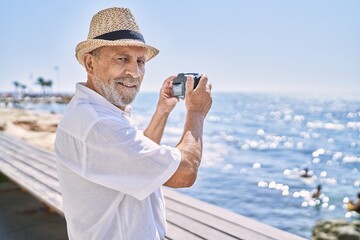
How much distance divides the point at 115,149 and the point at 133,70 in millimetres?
379

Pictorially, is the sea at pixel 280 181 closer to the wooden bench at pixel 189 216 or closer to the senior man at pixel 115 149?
the wooden bench at pixel 189 216

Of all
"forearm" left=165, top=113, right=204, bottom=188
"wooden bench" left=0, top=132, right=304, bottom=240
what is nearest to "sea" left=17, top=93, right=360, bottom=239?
"wooden bench" left=0, top=132, right=304, bottom=240

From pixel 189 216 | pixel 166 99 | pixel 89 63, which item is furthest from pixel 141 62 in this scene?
pixel 189 216

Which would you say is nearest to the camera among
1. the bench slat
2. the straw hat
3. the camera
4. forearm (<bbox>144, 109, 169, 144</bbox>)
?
the straw hat

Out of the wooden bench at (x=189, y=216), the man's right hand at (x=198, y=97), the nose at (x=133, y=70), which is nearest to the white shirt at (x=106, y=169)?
the nose at (x=133, y=70)

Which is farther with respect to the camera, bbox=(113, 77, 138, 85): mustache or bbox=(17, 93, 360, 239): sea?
bbox=(17, 93, 360, 239): sea

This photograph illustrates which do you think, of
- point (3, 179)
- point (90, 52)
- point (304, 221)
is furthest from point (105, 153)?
point (304, 221)

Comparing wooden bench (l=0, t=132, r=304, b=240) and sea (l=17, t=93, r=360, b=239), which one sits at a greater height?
wooden bench (l=0, t=132, r=304, b=240)

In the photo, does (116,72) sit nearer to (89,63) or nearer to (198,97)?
(89,63)

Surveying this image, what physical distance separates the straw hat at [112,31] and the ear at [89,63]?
2cm

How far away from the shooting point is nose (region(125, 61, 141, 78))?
1.50m

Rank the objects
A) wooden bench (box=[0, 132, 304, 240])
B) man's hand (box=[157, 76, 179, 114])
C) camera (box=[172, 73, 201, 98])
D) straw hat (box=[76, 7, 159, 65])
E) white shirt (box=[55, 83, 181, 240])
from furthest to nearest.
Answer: wooden bench (box=[0, 132, 304, 240]) → man's hand (box=[157, 76, 179, 114]) → camera (box=[172, 73, 201, 98]) → straw hat (box=[76, 7, 159, 65]) → white shirt (box=[55, 83, 181, 240])

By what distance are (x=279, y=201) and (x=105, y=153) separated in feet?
54.0

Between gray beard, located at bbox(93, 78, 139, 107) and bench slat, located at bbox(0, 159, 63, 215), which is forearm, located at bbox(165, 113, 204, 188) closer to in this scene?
gray beard, located at bbox(93, 78, 139, 107)
